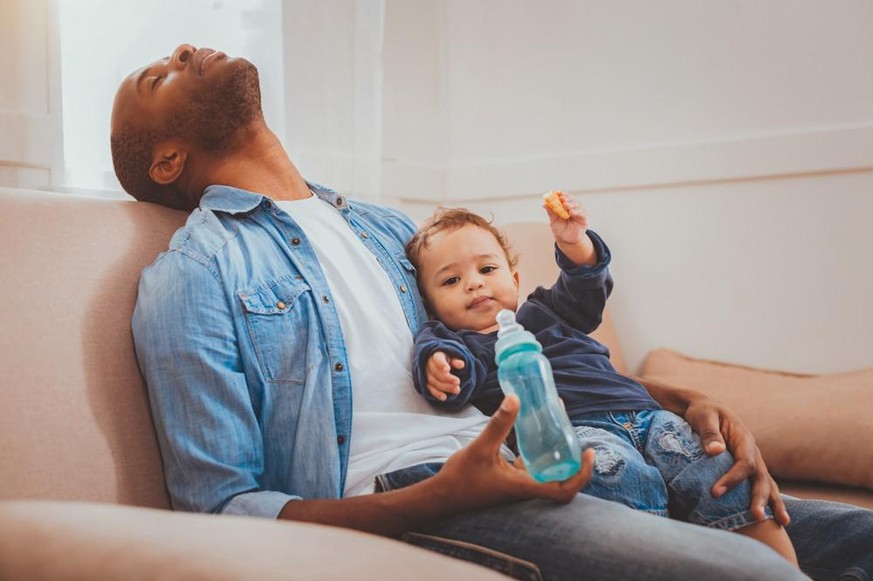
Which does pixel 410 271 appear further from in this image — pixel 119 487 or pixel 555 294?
pixel 119 487

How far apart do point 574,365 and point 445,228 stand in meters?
0.35

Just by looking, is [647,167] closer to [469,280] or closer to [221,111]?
[469,280]

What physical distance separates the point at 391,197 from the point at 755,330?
1100 mm

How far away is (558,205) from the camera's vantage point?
146 cm

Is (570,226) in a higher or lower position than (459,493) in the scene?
higher

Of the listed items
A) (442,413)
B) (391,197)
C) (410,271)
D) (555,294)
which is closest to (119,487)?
(442,413)

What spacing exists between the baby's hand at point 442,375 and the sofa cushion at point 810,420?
2.89 feet

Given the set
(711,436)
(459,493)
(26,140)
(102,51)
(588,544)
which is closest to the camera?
(588,544)

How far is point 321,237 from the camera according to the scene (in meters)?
1.61

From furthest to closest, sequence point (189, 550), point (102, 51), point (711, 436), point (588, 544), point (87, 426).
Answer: point (102, 51), point (711, 436), point (87, 426), point (588, 544), point (189, 550)

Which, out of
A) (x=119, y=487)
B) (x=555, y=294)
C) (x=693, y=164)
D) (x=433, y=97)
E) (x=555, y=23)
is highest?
(x=555, y=23)

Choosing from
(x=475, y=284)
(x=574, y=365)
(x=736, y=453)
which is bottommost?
(x=736, y=453)

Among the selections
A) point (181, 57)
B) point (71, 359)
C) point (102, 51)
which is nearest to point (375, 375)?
point (71, 359)

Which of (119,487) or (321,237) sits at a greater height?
(321,237)
